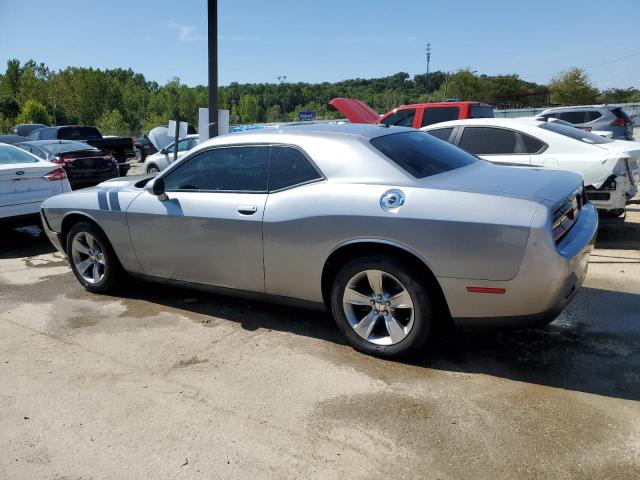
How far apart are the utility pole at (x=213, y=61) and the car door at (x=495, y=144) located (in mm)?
3804

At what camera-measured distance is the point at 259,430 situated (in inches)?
109

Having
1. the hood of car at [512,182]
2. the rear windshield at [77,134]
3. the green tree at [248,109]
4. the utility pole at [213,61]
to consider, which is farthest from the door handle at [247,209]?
the green tree at [248,109]

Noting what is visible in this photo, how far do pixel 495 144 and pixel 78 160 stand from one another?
28.9 ft

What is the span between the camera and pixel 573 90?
57.8m

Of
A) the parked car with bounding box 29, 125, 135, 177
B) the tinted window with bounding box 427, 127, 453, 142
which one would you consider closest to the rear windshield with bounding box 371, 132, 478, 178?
the tinted window with bounding box 427, 127, 453, 142

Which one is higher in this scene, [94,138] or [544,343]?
[94,138]

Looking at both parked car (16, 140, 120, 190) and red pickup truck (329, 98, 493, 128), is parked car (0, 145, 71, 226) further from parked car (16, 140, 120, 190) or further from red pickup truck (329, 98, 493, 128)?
red pickup truck (329, 98, 493, 128)

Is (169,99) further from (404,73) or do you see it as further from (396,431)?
(396,431)

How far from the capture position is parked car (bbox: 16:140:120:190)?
1102cm

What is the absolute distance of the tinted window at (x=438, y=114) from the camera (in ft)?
32.7

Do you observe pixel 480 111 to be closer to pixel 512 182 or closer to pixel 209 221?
pixel 512 182

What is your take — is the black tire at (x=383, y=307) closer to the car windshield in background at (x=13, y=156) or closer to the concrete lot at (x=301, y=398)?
the concrete lot at (x=301, y=398)

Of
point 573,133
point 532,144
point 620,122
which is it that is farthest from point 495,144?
point 620,122

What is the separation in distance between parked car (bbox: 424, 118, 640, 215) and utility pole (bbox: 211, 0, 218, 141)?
3.74 m
